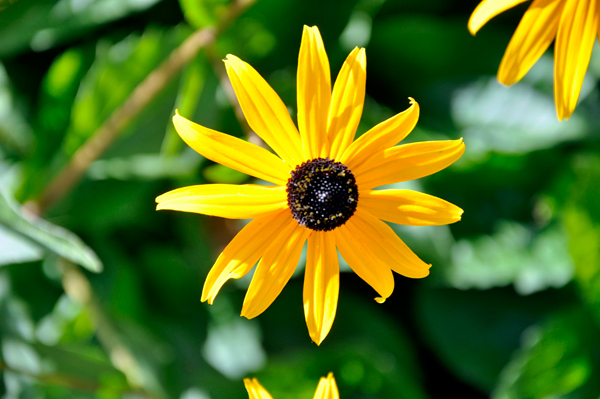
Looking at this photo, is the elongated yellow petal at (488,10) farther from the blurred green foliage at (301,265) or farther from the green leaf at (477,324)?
the green leaf at (477,324)

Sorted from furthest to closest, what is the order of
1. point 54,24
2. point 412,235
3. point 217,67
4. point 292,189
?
point 412,235 → point 54,24 → point 217,67 → point 292,189

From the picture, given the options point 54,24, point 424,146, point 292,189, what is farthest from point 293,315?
point 54,24

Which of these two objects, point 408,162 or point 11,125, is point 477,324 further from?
point 11,125

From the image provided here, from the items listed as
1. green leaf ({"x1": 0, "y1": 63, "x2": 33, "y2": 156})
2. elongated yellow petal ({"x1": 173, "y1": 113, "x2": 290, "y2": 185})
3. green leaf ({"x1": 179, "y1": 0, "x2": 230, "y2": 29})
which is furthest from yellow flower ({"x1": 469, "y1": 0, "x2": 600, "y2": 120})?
green leaf ({"x1": 0, "y1": 63, "x2": 33, "y2": 156})

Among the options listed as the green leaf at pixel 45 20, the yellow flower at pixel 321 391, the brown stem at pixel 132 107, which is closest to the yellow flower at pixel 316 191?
the yellow flower at pixel 321 391

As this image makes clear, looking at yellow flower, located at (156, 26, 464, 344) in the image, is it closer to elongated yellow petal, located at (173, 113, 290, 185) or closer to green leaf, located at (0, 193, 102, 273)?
elongated yellow petal, located at (173, 113, 290, 185)

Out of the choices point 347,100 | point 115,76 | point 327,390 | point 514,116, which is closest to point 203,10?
point 115,76

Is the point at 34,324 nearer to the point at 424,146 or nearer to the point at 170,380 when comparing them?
the point at 170,380
